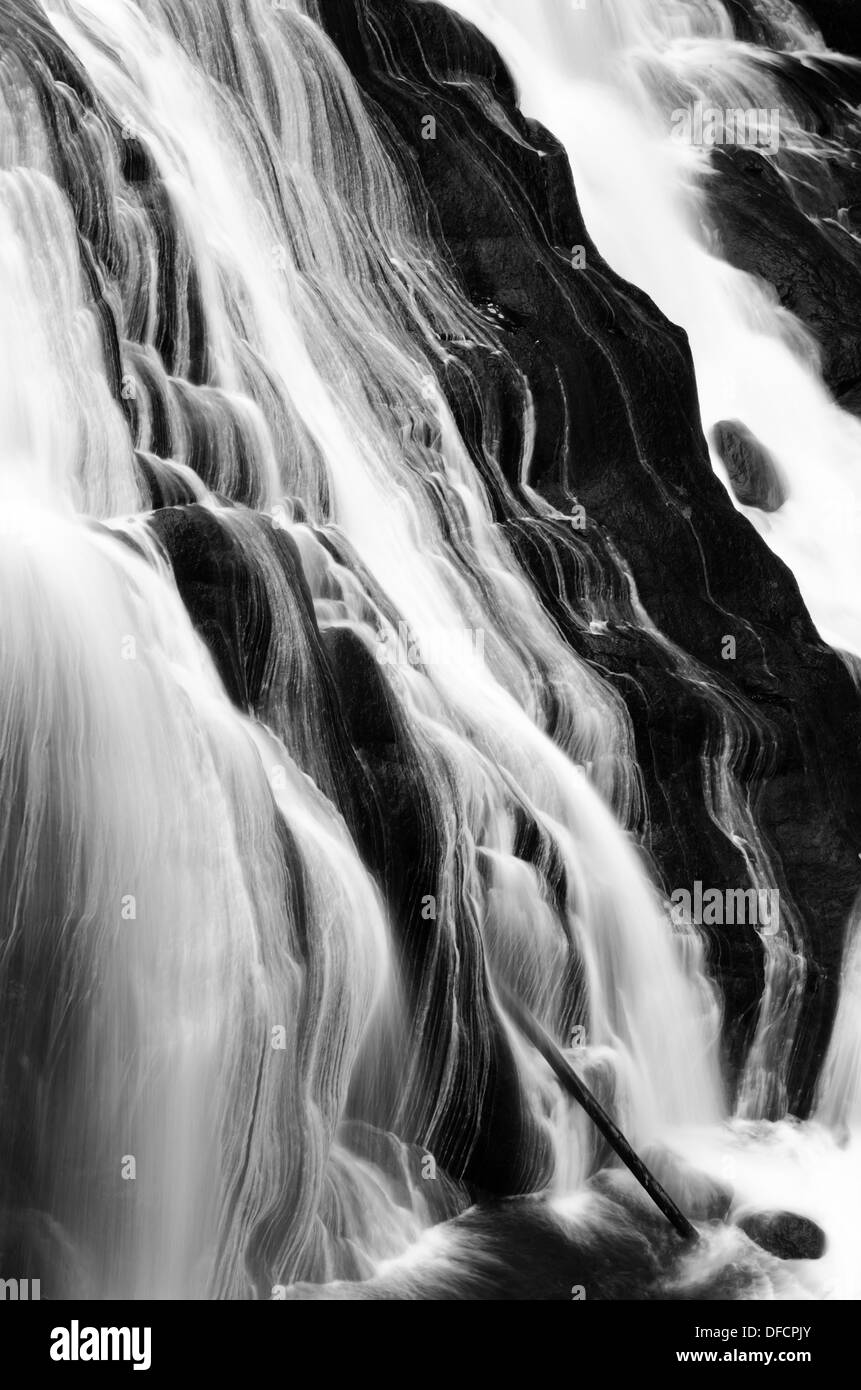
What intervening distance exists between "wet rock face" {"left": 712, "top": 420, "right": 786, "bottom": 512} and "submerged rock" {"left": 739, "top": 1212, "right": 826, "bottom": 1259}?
21.5 ft

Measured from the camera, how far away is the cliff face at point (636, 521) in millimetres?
10961

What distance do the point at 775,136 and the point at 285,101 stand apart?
262 inches

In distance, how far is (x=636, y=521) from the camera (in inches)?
479

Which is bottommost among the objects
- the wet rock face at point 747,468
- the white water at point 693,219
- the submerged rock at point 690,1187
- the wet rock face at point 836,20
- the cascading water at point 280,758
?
the submerged rock at point 690,1187

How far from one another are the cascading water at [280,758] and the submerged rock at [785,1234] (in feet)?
0.39

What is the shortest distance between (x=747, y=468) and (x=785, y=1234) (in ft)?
22.7

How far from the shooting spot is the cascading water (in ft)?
23.1

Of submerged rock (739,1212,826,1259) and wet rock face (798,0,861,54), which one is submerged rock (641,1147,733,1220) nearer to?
submerged rock (739,1212,826,1259)

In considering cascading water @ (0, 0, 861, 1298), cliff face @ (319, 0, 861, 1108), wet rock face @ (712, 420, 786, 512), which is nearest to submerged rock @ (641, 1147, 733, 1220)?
cascading water @ (0, 0, 861, 1298)

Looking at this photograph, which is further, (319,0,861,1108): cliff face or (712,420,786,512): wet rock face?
(712,420,786,512): wet rock face

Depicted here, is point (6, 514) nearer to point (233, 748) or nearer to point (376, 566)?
point (233, 748)

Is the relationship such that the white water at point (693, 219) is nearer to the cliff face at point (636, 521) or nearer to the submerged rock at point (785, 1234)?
the cliff face at point (636, 521)

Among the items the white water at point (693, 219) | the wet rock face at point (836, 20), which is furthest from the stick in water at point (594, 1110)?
the wet rock face at point (836, 20)
